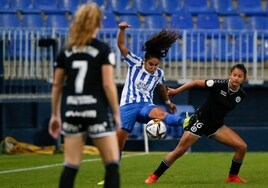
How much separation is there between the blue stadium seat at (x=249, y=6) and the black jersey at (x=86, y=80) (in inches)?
697

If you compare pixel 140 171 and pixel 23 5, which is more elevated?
pixel 23 5

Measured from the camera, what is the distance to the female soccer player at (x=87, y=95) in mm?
8945

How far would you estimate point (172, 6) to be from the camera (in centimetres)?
2678

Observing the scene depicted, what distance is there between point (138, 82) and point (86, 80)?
472 cm

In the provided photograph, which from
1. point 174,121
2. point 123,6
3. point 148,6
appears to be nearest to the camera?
point 174,121

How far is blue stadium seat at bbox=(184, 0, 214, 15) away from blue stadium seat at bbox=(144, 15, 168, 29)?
2.74ft

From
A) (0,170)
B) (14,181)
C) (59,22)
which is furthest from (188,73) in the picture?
(14,181)

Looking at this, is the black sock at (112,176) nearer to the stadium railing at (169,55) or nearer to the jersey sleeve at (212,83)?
the jersey sleeve at (212,83)

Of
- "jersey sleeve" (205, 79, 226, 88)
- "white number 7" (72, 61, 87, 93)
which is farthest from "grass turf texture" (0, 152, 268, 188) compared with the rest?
"white number 7" (72, 61, 87, 93)

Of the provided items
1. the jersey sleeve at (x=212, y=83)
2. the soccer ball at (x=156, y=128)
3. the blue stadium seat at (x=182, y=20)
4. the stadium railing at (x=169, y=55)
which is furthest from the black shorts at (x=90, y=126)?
the blue stadium seat at (x=182, y=20)

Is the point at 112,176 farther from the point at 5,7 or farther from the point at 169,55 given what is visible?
the point at 5,7

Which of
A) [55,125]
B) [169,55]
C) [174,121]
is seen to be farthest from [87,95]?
[169,55]

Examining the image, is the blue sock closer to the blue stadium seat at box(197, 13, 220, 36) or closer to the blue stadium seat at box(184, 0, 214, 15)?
the blue stadium seat at box(197, 13, 220, 36)

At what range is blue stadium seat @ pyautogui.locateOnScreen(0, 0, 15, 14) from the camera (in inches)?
1030
